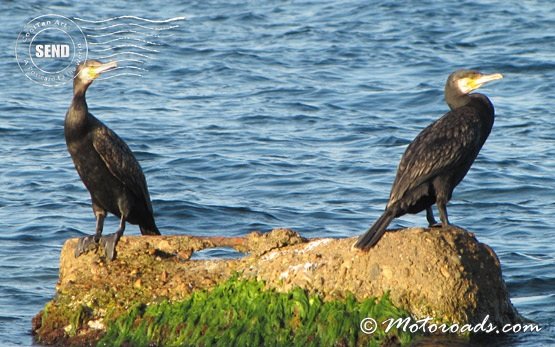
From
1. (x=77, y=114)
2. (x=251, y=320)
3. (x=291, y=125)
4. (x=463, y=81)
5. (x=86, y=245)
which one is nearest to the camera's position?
(x=251, y=320)

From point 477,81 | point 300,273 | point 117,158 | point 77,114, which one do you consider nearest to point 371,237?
point 300,273

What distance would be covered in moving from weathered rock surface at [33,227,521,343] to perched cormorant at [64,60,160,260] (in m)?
0.68

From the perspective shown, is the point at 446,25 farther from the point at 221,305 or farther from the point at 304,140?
the point at 221,305

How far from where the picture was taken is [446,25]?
20.9m

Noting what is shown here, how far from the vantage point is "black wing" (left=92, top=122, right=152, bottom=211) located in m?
8.58

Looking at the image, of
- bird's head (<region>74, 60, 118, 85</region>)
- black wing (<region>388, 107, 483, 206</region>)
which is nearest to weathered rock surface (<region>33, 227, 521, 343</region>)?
black wing (<region>388, 107, 483, 206</region>)

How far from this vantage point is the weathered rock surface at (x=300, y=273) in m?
7.37

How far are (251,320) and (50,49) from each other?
12426 millimetres

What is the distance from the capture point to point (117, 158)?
860 centimetres

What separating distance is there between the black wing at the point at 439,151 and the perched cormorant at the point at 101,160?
188 centimetres

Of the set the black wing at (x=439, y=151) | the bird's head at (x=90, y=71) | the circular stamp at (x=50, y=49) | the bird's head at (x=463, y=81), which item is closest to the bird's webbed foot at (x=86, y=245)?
the bird's head at (x=90, y=71)

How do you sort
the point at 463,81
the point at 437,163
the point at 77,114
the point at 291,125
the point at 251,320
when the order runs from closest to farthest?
1. the point at 251,320
2. the point at 437,163
3. the point at 77,114
4. the point at 463,81
5. the point at 291,125

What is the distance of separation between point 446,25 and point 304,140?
6.64m

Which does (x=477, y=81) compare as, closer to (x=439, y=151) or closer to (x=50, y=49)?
(x=439, y=151)
